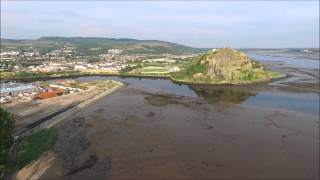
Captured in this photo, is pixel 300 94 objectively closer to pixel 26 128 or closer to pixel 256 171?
pixel 256 171

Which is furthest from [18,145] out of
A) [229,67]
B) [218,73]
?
[229,67]

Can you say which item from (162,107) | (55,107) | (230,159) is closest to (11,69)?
(55,107)

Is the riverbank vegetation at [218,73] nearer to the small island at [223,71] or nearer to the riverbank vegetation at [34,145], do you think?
the small island at [223,71]

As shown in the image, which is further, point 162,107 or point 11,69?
point 11,69

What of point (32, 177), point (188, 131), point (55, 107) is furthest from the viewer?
point (55, 107)

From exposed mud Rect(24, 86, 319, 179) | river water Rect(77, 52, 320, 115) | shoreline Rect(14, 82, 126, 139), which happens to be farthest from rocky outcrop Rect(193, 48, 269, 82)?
shoreline Rect(14, 82, 126, 139)

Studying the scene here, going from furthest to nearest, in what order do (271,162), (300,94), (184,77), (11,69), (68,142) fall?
(11,69), (184,77), (300,94), (68,142), (271,162)

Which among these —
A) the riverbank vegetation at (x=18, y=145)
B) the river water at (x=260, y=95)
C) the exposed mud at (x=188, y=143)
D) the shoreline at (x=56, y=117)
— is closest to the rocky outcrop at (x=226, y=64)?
the river water at (x=260, y=95)
